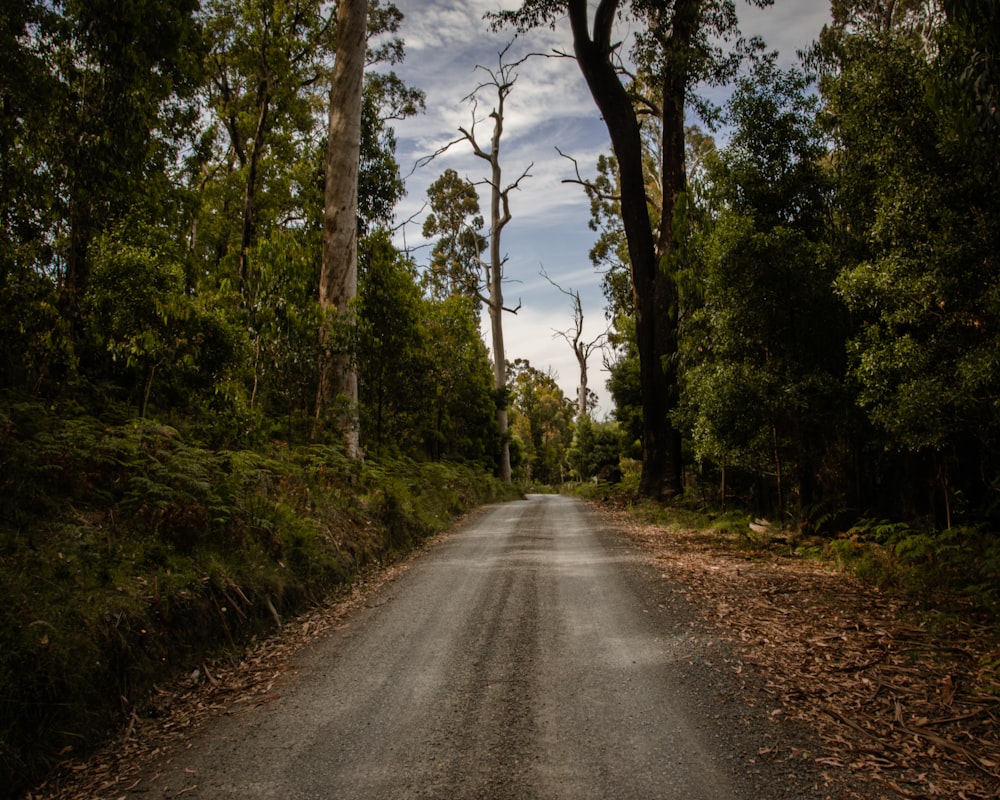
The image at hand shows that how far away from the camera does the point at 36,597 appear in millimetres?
4258

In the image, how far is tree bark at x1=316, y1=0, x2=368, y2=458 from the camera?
12.6 metres

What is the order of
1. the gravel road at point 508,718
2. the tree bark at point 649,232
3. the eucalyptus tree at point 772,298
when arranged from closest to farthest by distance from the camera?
the gravel road at point 508,718 < the eucalyptus tree at point 772,298 < the tree bark at point 649,232

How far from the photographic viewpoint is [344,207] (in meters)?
13.4

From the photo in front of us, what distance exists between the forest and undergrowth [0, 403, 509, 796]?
3cm

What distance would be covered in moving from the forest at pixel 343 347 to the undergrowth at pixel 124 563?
3 cm

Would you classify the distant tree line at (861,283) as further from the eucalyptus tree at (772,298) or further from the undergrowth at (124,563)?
the undergrowth at (124,563)

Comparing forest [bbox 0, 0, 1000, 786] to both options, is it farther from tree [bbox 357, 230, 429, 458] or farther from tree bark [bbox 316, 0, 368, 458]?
tree [bbox 357, 230, 429, 458]

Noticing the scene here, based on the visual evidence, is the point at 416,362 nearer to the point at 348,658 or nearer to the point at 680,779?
the point at 348,658

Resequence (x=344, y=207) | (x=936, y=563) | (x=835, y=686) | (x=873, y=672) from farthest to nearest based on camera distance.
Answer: (x=344, y=207) < (x=936, y=563) < (x=873, y=672) < (x=835, y=686)

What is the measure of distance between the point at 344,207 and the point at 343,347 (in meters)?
3.42

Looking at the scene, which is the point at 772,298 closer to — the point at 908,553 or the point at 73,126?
the point at 908,553

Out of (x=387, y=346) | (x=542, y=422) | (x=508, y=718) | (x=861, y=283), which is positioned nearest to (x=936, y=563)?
(x=861, y=283)

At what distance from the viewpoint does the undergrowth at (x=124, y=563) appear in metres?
3.81

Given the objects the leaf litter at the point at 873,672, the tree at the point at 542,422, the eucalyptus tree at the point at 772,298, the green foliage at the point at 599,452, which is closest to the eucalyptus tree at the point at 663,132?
the eucalyptus tree at the point at 772,298
